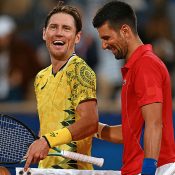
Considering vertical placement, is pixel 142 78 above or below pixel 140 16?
below

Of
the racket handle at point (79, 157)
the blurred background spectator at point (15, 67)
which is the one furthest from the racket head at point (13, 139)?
the blurred background spectator at point (15, 67)

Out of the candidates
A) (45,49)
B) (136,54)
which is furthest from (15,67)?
(136,54)

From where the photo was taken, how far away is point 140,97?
17.9 feet

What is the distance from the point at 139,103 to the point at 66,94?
0.94 m

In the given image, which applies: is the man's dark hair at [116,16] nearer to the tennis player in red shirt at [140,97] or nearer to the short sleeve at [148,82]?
the tennis player in red shirt at [140,97]

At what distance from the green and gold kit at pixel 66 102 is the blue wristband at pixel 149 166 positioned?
0.98 metres

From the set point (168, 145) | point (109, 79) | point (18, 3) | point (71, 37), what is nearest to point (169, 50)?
point (109, 79)

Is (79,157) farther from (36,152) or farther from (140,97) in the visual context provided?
(140,97)

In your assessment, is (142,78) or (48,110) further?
(48,110)

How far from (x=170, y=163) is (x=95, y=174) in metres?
0.65

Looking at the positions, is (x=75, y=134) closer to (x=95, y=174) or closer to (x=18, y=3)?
(x=95, y=174)

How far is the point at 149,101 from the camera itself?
540 cm

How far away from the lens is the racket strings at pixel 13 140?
6227 millimetres

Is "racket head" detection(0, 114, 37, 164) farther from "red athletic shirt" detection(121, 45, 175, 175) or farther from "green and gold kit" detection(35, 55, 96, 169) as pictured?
"red athletic shirt" detection(121, 45, 175, 175)
